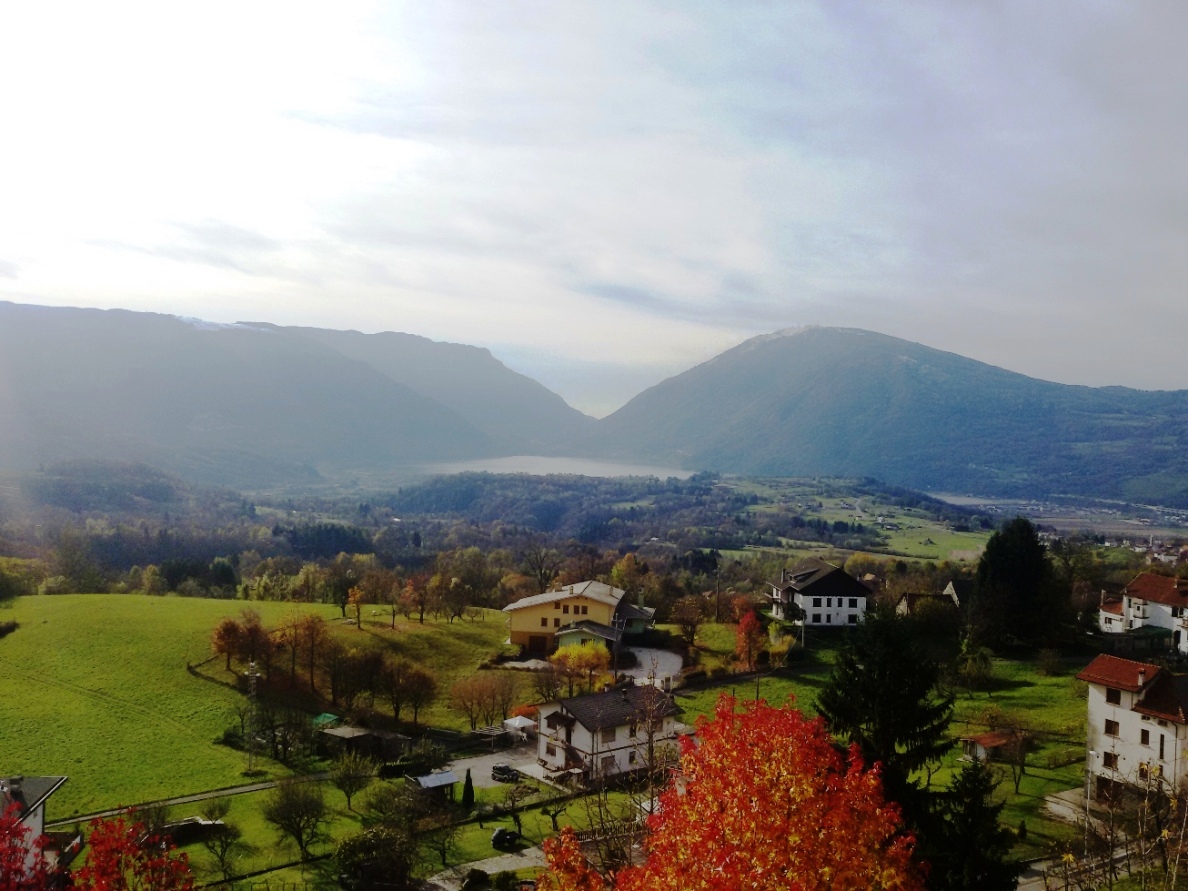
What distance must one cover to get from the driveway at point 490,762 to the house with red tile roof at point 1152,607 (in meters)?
43.1

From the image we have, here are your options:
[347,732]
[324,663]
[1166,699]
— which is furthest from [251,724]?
[1166,699]

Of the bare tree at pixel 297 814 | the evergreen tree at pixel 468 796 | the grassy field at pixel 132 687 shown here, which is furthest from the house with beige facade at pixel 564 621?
the bare tree at pixel 297 814

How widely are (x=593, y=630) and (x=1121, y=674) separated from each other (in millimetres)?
31560

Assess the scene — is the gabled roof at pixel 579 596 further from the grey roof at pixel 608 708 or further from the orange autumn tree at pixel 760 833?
the orange autumn tree at pixel 760 833

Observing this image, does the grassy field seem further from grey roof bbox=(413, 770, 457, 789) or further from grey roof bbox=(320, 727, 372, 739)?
grey roof bbox=(413, 770, 457, 789)

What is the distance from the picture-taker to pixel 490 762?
37625mm

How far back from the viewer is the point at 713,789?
524 inches

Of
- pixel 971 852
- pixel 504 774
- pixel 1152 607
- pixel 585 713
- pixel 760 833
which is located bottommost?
pixel 504 774

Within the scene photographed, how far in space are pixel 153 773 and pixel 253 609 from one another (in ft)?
73.7

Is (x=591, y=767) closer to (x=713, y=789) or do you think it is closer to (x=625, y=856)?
(x=625, y=856)

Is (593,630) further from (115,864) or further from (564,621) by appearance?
(115,864)

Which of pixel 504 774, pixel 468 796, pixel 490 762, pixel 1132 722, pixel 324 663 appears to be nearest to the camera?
pixel 1132 722

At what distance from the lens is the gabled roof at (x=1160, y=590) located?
5691cm

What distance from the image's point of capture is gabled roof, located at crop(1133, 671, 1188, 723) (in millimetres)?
29062
